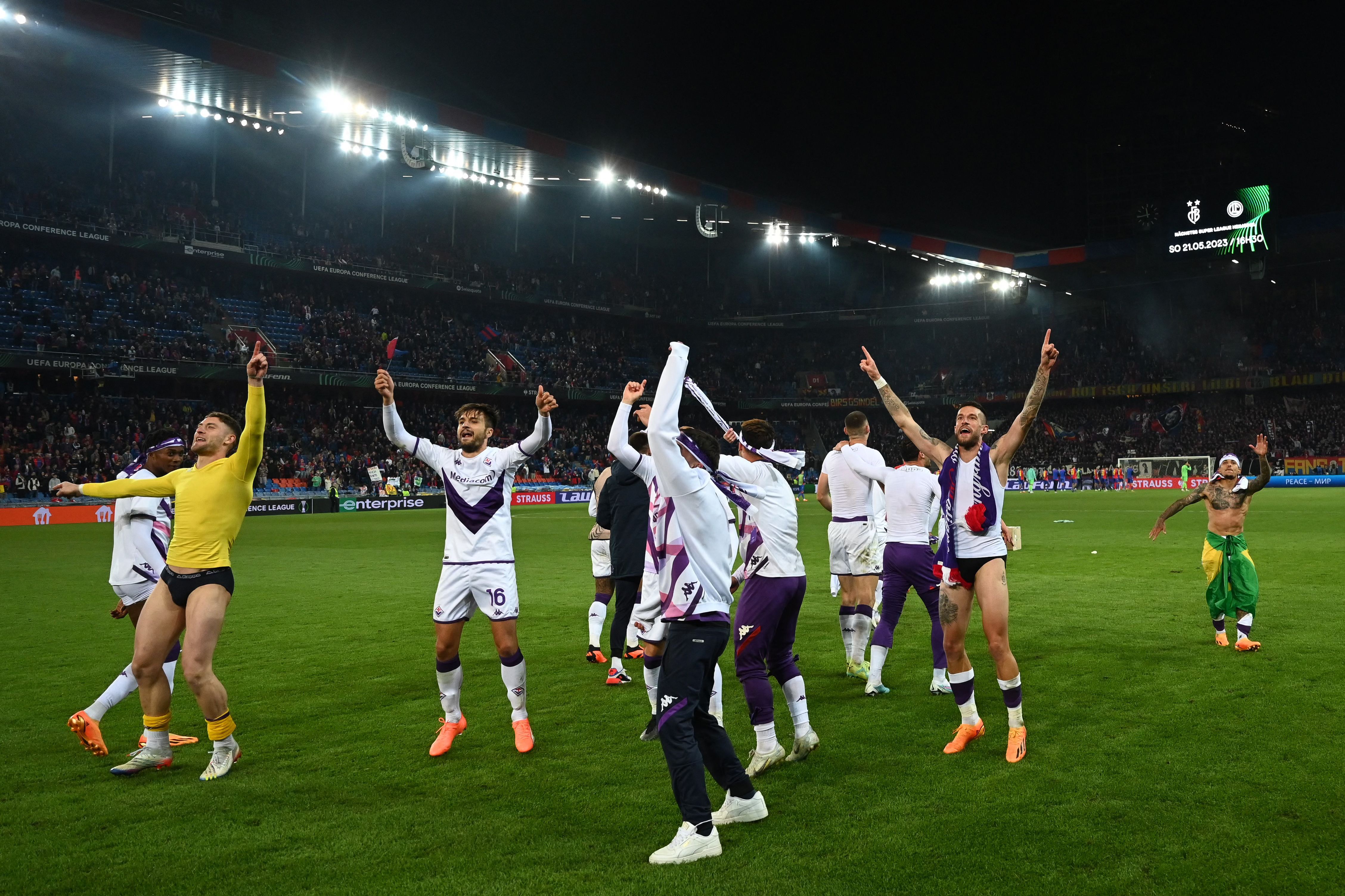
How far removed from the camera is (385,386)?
6621 mm

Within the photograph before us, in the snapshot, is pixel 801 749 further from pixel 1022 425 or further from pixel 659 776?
pixel 1022 425

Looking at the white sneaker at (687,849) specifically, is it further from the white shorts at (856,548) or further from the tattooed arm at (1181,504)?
the tattooed arm at (1181,504)

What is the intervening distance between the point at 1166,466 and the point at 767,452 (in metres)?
54.4

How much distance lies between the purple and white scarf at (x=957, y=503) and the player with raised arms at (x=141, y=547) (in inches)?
211

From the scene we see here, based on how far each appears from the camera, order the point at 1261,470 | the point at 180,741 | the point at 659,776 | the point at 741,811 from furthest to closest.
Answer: the point at 1261,470 < the point at 180,741 < the point at 659,776 < the point at 741,811

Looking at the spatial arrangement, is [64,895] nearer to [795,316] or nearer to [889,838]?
[889,838]

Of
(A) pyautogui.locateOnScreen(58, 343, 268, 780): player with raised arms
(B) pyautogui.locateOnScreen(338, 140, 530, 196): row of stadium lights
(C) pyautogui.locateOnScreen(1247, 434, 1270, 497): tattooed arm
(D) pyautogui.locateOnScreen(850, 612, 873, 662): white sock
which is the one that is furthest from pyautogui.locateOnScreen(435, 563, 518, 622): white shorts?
(B) pyautogui.locateOnScreen(338, 140, 530, 196): row of stadium lights

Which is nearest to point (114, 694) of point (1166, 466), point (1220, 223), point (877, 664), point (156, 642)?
point (156, 642)

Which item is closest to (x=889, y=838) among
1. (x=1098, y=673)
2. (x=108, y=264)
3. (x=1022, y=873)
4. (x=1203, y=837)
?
(x=1022, y=873)

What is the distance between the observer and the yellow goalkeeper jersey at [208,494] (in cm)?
616

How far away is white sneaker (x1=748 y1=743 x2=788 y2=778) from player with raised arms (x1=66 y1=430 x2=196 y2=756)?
13.3 ft

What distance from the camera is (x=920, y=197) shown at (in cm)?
5631

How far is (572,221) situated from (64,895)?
194 ft

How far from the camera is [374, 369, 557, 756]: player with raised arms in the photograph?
22.0ft
